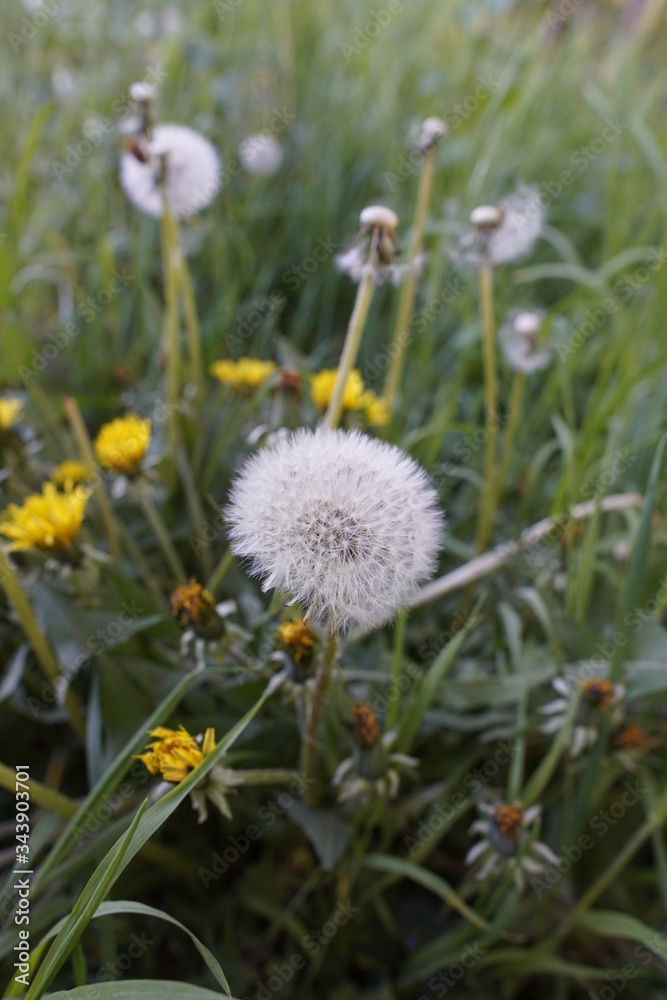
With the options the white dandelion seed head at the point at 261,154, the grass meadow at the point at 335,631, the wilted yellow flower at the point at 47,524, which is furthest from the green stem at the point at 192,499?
the white dandelion seed head at the point at 261,154

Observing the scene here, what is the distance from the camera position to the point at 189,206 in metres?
1.12

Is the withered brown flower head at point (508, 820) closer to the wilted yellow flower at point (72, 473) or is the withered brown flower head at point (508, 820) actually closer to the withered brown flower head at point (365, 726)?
the withered brown flower head at point (365, 726)

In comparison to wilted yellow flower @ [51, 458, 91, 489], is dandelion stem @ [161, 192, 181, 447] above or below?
above

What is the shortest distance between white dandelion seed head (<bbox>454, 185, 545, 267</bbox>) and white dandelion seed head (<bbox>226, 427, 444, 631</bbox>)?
1.60ft

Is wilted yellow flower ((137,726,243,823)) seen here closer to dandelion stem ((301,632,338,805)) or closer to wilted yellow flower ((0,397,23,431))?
dandelion stem ((301,632,338,805))

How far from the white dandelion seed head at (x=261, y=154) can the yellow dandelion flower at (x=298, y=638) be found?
1416 millimetres

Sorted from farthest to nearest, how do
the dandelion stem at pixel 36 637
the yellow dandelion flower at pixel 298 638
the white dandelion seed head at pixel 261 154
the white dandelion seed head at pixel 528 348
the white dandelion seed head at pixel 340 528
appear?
the white dandelion seed head at pixel 261 154 < the white dandelion seed head at pixel 528 348 < the dandelion stem at pixel 36 637 < the yellow dandelion flower at pixel 298 638 < the white dandelion seed head at pixel 340 528

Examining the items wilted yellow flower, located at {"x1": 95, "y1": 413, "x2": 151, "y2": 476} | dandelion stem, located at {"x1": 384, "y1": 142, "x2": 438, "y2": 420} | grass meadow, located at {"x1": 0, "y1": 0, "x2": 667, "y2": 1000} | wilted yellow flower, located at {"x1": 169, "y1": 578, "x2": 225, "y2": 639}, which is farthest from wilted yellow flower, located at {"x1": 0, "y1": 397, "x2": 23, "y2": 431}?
dandelion stem, located at {"x1": 384, "y1": 142, "x2": 438, "y2": 420}

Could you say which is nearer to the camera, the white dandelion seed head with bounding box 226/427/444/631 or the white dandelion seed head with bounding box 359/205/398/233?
the white dandelion seed head with bounding box 226/427/444/631

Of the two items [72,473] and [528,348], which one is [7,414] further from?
[528,348]

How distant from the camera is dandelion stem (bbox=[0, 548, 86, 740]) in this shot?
2.55ft

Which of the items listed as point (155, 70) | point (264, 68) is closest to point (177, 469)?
point (155, 70)

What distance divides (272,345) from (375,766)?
3.47 ft

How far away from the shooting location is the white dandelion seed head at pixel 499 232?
960 mm
